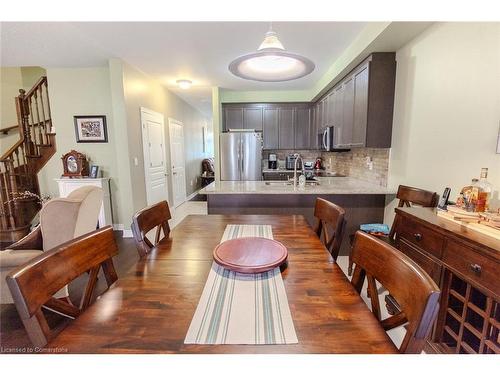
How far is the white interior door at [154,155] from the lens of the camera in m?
3.98

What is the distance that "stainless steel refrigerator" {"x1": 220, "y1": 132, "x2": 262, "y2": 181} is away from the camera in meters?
4.52

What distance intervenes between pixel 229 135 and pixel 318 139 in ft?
5.71

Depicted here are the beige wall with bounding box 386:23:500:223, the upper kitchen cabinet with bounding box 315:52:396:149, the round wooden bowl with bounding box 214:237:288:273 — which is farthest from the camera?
the upper kitchen cabinet with bounding box 315:52:396:149

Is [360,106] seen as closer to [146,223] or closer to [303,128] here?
[303,128]

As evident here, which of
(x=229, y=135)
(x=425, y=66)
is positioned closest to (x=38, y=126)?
(x=229, y=135)

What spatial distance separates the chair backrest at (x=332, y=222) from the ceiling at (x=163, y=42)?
1849mm

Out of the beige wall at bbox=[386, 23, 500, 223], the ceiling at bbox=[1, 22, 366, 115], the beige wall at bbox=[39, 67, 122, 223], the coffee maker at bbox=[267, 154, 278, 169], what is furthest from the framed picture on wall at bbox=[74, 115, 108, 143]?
the beige wall at bbox=[386, 23, 500, 223]

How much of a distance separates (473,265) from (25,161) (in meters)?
5.62

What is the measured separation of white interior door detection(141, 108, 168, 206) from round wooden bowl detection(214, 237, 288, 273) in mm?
3340

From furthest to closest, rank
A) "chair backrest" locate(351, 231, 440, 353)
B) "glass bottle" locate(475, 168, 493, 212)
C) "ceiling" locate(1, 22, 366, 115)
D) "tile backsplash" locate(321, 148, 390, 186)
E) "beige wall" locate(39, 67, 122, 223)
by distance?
1. "beige wall" locate(39, 67, 122, 223)
2. "tile backsplash" locate(321, 148, 390, 186)
3. "ceiling" locate(1, 22, 366, 115)
4. "glass bottle" locate(475, 168, 493, 212)
5. "chair backrest" locate(351, 231, 440, 353)

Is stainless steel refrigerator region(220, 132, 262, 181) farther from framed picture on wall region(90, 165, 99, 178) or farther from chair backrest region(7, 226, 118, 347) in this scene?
Answer: chair backrest region(7, 226, 118, 347)

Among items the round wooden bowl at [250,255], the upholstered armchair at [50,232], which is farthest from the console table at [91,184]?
the round wooden bowl at [250,255]

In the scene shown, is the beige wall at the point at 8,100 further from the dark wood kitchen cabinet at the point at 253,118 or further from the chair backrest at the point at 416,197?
the chair backrest at the point at 416,197
